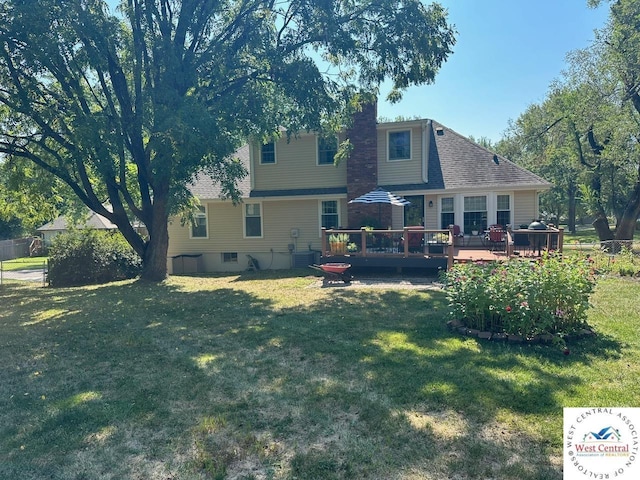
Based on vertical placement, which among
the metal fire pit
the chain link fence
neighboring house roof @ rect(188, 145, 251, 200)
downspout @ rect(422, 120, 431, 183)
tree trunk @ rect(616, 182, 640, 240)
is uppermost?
downspout @ rect(422, 120, 431, 183)

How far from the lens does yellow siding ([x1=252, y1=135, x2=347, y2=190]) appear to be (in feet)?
53.9

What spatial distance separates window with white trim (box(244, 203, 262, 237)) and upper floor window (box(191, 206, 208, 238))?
2016mm

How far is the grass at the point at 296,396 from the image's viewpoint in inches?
120

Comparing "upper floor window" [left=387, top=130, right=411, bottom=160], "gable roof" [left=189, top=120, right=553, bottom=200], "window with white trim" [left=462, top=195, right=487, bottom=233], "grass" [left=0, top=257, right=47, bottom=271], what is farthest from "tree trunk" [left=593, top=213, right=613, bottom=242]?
"grass" [left=0, top=257, right=47, bottom=271]

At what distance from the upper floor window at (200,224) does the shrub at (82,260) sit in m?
3.63

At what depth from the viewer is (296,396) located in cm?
412

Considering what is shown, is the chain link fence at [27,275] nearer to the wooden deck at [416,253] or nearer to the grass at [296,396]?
the grass at [296,396]

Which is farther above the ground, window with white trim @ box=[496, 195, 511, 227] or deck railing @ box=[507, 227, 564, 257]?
window with white trim @ box=[496, 195, 511, 227]

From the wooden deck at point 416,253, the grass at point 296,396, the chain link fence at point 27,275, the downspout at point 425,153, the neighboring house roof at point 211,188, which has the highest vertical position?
the downspout at point 425,153

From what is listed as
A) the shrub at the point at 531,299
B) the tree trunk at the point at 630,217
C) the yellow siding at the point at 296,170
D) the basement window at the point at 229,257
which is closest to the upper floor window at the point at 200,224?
the basement window at the point at 229,257

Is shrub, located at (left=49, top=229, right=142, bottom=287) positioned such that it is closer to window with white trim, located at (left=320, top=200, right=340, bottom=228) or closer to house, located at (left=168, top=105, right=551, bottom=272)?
house, located at (left=168, top=105, right=551, bottom=272)

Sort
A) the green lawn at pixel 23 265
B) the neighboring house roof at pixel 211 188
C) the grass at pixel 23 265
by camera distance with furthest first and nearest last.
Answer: the green lawn at pixel 23 265 → the grass at pixel 23 265 → the neighboring house roof at pixel 211 188

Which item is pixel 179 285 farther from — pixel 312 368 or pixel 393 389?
pixel 393 389

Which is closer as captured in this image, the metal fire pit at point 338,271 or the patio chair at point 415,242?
the metal fire pit at point 338,271
